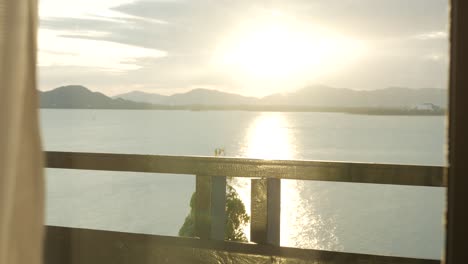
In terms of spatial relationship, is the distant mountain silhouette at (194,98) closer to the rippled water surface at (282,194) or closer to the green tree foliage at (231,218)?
the rippled water surface at (282,194)

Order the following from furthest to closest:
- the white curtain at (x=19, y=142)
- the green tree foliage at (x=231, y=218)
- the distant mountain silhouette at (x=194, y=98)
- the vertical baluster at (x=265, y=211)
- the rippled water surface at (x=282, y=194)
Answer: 1. the distant mountain silhouette at (x=194, y=98)
2. the green tree foliage at (x=231, y=218)
3. the vertical baluster at (x=265, y=211)
4. the rippled water surface at (x=282, y=194)
5. the white curtain at (x=19, y=142)

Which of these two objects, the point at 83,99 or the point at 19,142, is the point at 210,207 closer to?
the point at 83,99

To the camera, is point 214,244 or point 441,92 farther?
point 214,244

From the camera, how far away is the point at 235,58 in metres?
6.53

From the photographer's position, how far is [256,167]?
1893mm

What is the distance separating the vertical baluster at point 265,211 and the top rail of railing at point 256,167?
0.08 meters

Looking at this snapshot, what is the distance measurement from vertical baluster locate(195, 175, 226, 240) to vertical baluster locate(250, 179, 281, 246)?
0.46 ft

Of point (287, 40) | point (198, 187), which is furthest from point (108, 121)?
point (287, 40)

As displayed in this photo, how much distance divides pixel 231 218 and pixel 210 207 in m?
0.12

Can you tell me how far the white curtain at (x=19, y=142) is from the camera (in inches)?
39.1

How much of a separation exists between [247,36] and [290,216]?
359 centimetres

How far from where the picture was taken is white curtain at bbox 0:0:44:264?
99 centimetres

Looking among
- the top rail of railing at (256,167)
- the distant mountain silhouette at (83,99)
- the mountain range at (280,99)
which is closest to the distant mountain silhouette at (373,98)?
the mountain range at (280,99)

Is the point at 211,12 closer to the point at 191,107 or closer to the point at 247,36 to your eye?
the point at 247,36
